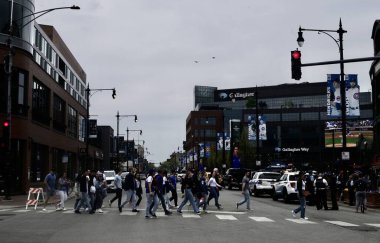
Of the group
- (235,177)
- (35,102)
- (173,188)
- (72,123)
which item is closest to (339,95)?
(173,188)

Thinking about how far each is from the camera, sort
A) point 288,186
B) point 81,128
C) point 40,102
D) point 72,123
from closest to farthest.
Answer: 1. point 288,186
2. point 40,102
3. point 72,123
4. point 81,128

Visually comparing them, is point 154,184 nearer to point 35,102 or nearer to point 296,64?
point 296,64

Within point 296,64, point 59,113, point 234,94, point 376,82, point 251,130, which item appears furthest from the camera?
point 234,94

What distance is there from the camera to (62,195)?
23984 millimetres

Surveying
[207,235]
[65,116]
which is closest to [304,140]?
[65,116]

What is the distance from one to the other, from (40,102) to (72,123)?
19206 mm

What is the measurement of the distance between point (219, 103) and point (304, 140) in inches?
1833

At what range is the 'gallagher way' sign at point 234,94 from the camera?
158500 millimetres

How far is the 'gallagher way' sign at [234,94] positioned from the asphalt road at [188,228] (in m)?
138

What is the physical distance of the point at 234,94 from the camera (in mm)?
160250

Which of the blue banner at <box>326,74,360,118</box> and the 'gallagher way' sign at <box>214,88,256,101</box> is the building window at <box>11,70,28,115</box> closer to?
the blue banner at <box>326,74,360,118</box>

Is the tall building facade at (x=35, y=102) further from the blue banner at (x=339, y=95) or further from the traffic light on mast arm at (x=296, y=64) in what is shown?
the blue banner at (x=339, y=95)

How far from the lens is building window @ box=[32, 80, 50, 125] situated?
42.4m

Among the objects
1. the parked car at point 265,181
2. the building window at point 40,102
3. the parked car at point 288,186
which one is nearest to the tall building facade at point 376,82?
the parked car at point 265,181
